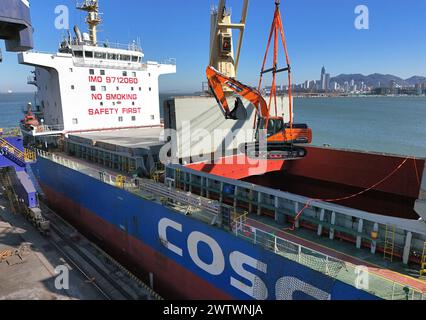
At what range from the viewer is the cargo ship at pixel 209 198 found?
7.03 metres

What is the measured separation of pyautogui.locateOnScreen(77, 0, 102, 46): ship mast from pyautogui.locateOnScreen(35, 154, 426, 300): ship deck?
19.9m

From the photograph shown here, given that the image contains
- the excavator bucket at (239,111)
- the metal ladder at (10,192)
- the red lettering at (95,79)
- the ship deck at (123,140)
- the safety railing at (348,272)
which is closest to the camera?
the safety railing at (348,272)

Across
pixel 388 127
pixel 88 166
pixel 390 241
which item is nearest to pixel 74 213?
pixel 88 166

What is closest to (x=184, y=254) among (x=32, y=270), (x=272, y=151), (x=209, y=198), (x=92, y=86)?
(x=209, y=198)

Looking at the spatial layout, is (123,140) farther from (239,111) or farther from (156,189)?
(156,189)

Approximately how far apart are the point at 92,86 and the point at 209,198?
15.0 metres

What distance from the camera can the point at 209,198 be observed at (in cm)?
1180

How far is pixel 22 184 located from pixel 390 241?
1937cm

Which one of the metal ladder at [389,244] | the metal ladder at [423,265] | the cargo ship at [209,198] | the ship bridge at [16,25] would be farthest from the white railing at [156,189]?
the ship bridge at [16,25]

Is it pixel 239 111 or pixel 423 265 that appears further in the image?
pixel 239 111

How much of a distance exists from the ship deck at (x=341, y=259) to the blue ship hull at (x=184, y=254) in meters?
0.29

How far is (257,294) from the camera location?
7.68 meters

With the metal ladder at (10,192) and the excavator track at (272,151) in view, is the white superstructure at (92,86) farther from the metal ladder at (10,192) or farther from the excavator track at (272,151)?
the excavator track at (272,151)

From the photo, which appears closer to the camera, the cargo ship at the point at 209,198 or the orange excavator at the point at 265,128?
the cargo ship at the point at 209,198
